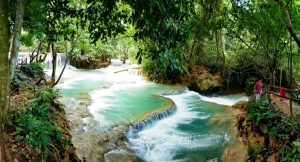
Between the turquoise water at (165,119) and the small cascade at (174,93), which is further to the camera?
the small cascade at (174,93)

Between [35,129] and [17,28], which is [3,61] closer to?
[17,28]

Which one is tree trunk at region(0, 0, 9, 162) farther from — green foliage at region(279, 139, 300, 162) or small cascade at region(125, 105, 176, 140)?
small cascade at region(125, 105, 176, 140)

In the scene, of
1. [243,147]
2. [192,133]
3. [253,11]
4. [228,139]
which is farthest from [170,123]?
[253,11]

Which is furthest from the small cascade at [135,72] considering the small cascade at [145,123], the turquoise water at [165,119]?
the small cascade at [145,123]

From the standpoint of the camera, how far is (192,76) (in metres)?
23.2

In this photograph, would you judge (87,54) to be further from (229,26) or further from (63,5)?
(63,5)

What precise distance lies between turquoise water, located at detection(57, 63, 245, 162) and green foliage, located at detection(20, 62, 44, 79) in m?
1.78

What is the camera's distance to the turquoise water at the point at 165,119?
38.1 feet

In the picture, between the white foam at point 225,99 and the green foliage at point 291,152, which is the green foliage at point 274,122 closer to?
the green foliage at point 291,152

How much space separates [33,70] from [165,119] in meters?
6.57

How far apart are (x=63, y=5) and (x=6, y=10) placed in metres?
1.13

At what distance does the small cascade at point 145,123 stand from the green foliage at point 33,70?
5891 millimetres

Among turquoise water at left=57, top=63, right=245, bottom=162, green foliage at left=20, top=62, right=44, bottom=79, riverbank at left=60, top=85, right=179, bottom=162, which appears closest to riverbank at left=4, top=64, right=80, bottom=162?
riverbank at left=60, top=85, right=179, bottom=162

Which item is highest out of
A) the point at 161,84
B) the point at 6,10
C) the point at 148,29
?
the point at 6,10
